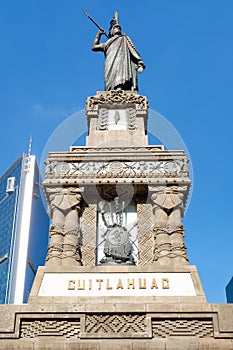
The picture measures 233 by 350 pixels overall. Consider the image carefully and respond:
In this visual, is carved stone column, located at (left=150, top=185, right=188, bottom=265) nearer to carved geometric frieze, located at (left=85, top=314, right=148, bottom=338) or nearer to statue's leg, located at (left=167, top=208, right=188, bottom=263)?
statue's leg, located at (left=167, top=208, right=188, bottom=263)

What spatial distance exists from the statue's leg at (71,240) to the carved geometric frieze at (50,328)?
8.12 feet

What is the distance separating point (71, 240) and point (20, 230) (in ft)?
160

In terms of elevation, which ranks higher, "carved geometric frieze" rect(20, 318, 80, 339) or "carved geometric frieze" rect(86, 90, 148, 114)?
"carved geometric frieze" rect(86, 90, 148, 114)

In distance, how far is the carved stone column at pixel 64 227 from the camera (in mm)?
16812

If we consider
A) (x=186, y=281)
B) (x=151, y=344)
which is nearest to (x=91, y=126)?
(x=186, y=281)

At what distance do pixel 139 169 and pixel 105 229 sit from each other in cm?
230

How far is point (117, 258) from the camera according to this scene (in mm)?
16969

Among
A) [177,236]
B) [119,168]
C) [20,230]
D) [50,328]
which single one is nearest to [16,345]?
[50,328]

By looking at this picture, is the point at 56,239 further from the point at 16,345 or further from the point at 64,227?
the point at 16,345

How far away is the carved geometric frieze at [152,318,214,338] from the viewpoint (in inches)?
559

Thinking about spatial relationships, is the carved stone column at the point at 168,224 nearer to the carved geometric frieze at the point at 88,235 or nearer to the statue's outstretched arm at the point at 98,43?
the carved geometric frieze at the point at 88,235

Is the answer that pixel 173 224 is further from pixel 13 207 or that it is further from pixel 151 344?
pixel 13 207

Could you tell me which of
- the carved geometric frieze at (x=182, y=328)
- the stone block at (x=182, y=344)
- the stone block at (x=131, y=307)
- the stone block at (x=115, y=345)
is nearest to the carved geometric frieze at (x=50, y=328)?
the stone block at (x=115, y=345)

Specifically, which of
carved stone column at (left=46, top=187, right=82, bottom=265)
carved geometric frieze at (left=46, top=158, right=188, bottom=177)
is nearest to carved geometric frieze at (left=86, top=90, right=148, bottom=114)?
carved geometric frieze at (left=46, top=158, right=188, bottom=177)
